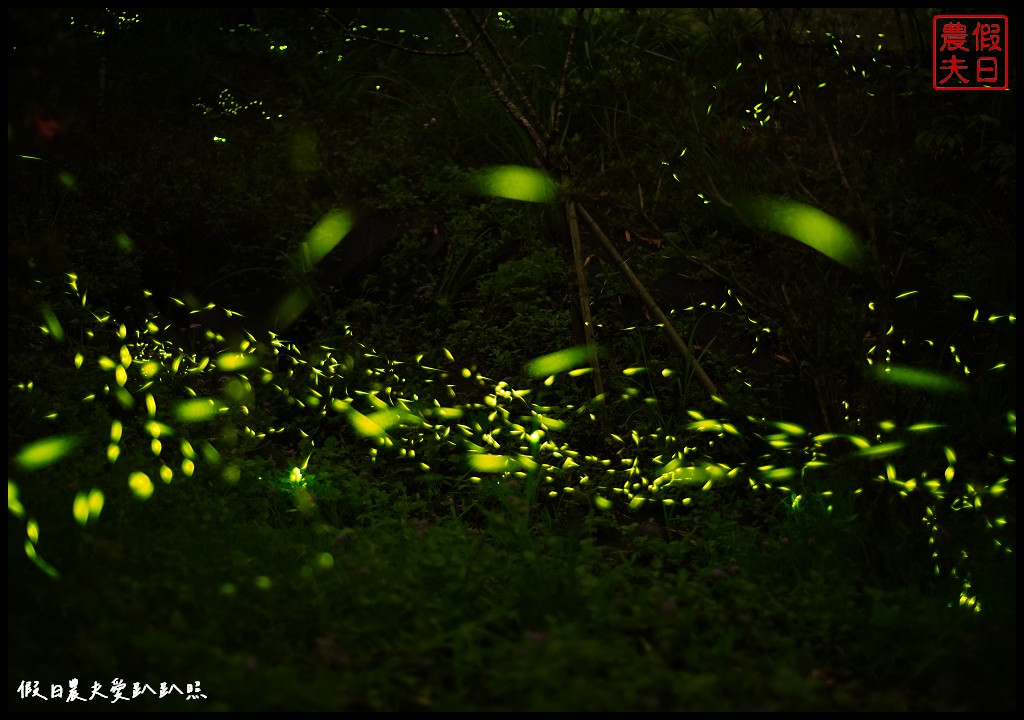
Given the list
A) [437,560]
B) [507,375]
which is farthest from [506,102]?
[437,560]

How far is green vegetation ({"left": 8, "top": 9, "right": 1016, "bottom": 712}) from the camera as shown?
2.68 m

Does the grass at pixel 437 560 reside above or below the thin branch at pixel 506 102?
below

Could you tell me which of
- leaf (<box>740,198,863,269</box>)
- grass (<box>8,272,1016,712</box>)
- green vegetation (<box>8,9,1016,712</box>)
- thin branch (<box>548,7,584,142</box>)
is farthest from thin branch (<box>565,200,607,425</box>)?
leaf (<box>740,198,863,269</box>)

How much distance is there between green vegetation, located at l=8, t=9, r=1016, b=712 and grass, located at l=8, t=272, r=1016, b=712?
0.06 feet

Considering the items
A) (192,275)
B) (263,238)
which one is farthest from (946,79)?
(192,275)

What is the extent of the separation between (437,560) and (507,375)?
2122 millimetres

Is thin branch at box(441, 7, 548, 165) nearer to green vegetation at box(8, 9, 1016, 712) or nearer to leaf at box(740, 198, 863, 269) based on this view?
green vegetation at box(8, 9, 1016, 712)

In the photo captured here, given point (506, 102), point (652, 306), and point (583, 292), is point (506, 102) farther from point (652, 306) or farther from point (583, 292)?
point (652, 306)

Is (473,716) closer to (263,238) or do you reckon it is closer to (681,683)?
(681,683)

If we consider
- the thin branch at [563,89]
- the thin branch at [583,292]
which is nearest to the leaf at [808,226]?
the thin branch at [583,292]

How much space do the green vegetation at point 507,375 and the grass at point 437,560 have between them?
20 mm

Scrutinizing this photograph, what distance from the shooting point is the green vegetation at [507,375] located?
268 cm

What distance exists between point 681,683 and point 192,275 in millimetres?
4656

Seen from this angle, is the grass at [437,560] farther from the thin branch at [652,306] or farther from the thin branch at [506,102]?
the thin branch at [506,102]
